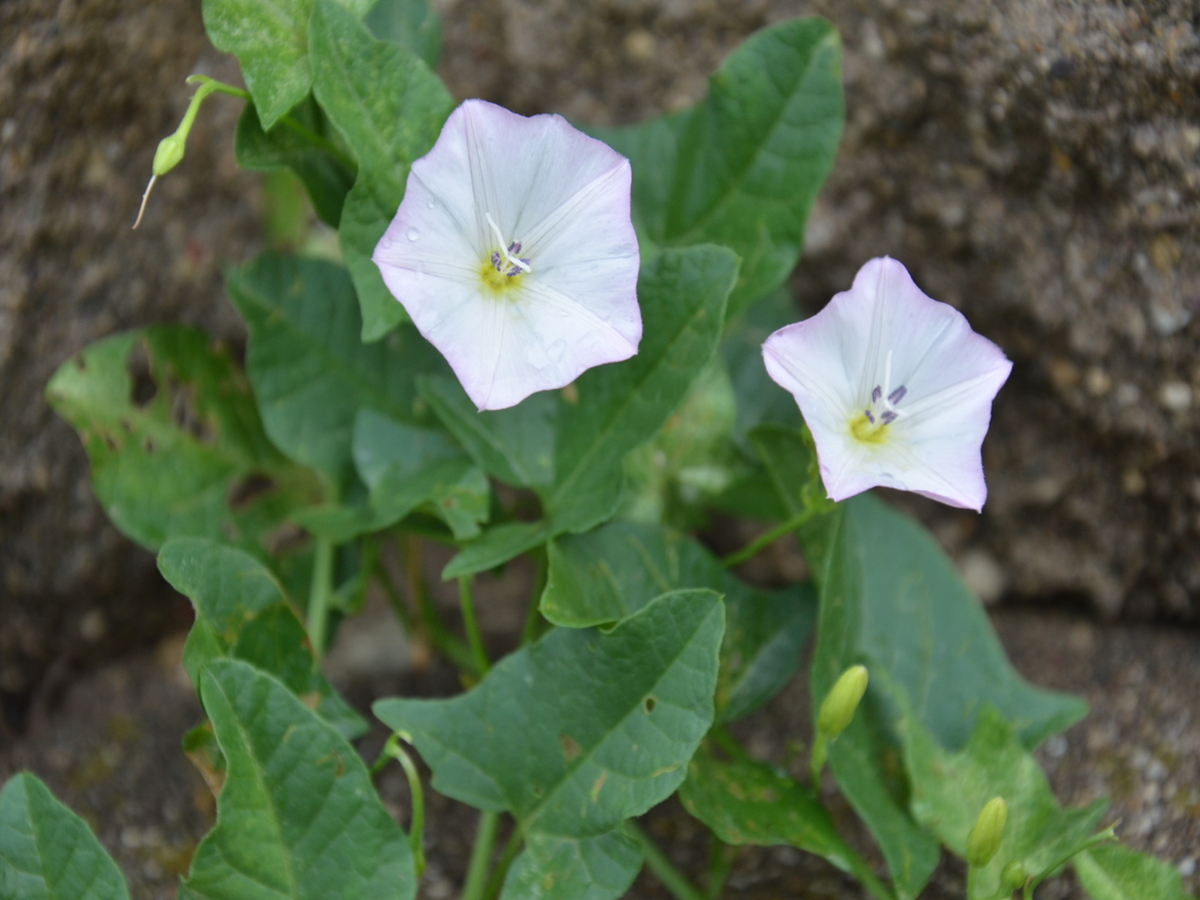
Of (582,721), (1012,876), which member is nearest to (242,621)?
(582,721)

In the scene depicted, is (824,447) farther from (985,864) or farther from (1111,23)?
(1111,23)

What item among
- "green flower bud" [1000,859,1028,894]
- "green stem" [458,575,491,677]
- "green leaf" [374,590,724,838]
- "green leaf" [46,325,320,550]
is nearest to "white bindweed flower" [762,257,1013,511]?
"green leaf" [374,590,724,838]

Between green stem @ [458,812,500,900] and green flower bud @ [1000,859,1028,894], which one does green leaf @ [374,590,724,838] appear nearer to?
green stem @ [458,812,500,900]

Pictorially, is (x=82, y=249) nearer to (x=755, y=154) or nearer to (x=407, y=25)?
(x=407, y=25)

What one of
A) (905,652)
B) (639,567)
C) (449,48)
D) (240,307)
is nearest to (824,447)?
(639,567)

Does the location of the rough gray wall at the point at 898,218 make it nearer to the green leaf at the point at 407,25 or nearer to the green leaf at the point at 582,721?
the green leaf at the point at 407,25

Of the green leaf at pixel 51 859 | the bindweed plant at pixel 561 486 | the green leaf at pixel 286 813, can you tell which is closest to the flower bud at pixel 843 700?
the bindweed plant at pixel 561 486
